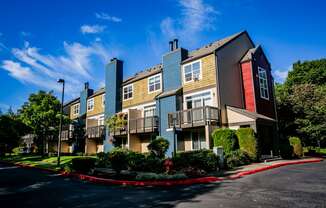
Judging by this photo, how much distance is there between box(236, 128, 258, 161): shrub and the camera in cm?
1773

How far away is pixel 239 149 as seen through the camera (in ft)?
58.2

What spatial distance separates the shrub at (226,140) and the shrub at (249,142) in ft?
1.59

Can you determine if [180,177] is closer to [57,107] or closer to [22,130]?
[57,107]

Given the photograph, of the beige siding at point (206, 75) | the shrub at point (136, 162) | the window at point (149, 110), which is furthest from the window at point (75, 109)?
the shrub at point (136, 162)

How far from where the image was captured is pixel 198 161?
47.0 ft

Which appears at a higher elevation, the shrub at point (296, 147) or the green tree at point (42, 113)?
the green tree at point (42, 113)

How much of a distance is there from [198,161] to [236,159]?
11.0 ft

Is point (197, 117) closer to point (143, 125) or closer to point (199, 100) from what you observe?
point (199, 100)

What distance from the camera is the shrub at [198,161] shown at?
1432 cm

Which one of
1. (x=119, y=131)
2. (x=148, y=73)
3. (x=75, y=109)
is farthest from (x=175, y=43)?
(x=75, y=109)

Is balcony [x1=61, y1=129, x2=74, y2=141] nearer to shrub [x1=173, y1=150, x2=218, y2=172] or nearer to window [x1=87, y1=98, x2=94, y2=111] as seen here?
window [x1=87, y1=98, x2=94, y2=111]

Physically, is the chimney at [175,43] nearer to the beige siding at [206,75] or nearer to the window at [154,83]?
the window at [154,83]

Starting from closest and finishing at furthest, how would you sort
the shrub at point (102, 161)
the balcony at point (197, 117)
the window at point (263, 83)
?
1. the shrub at point (102, 161)
2. the balcony at point (197, 117)
3. the window at point (263, 83)

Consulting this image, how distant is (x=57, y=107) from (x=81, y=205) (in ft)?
97.6
